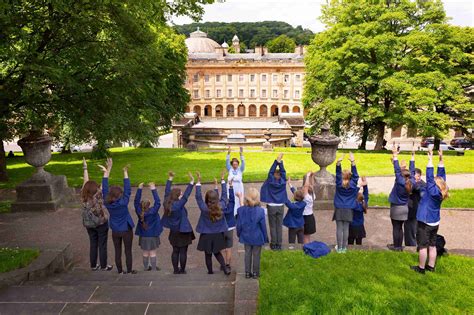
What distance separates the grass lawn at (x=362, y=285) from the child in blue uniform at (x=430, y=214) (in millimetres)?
Result: 276

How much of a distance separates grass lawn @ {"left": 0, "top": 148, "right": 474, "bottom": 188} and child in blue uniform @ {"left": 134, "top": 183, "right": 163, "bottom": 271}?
9147 mm

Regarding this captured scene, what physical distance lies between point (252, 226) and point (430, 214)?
117 inches

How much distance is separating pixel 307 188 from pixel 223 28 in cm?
13845

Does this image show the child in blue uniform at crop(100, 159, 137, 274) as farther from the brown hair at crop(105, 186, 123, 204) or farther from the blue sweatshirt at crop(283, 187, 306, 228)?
the blue sweatshirt at crop(283, 187, 306, 228)

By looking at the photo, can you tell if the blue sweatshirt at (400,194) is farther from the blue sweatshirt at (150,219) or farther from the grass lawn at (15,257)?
the grass lawn at (15,257)

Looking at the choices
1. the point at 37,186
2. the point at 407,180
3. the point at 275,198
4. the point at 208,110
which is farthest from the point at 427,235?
the point at 208,110

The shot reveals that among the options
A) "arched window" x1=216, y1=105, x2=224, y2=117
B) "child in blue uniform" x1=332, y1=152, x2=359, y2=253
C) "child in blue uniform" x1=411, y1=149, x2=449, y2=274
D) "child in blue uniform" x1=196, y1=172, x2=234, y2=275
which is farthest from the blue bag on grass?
"arched window" x1=216, y1=105, x2=224, y2=117

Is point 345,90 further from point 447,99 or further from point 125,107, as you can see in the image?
point 125,107

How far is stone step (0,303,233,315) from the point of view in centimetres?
502

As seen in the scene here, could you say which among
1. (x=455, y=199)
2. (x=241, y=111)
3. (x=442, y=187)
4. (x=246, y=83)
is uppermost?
(x=246, y=83)

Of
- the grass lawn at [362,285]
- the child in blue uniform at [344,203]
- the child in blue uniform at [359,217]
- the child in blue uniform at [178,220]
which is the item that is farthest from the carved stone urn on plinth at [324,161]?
the child in blue uniform at [178,220]

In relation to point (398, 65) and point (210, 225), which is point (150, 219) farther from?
point (398, 65)

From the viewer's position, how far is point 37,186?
12109 mm

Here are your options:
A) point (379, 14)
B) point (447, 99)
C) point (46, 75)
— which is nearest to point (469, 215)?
point (46, 75)
